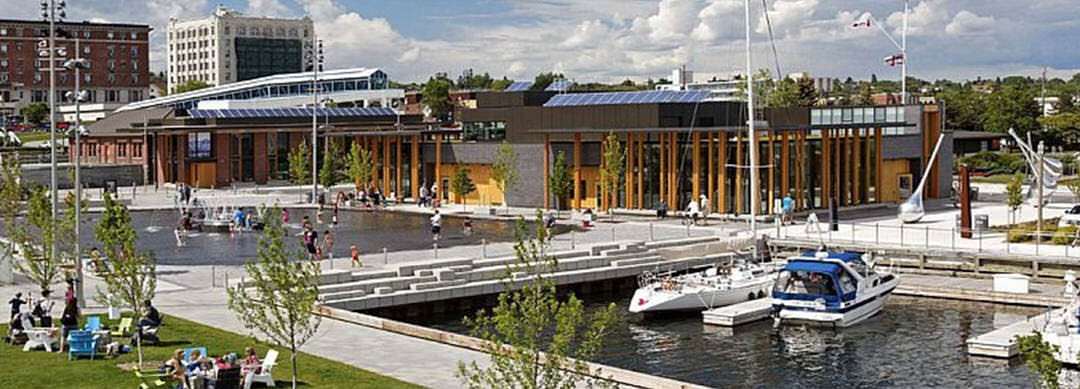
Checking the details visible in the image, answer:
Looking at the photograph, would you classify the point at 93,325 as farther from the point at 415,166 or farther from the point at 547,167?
the point at 415,166

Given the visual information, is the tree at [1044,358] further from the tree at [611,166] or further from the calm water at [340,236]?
the tree at [611,166]

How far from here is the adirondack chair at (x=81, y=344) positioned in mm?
25656

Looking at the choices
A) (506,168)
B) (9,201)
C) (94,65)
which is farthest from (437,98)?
(9,201)

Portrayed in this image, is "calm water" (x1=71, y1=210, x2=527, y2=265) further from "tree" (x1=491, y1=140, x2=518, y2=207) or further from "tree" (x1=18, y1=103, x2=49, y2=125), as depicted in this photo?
"tree" (x1=18, y1=103, x2=49, y2=125)

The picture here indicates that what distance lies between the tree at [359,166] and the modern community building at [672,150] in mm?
1457

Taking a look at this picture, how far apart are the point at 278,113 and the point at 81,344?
253 feet

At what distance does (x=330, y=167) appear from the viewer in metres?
77.4

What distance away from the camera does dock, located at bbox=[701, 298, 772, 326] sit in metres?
36.2

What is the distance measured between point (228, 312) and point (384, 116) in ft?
248

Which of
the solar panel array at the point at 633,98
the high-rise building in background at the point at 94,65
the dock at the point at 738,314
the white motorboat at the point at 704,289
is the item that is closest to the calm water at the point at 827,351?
the dock at the point at 738,314

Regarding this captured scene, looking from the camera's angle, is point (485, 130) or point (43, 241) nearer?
point (43, 241)

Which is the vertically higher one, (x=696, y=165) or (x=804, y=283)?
(x=696, y=165)

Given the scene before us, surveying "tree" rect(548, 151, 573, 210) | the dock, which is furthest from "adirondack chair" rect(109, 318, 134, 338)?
"tree" rect(548, 151, 573, 210)

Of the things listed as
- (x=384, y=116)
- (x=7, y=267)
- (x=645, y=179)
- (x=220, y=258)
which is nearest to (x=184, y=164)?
(x=384, y=116)
